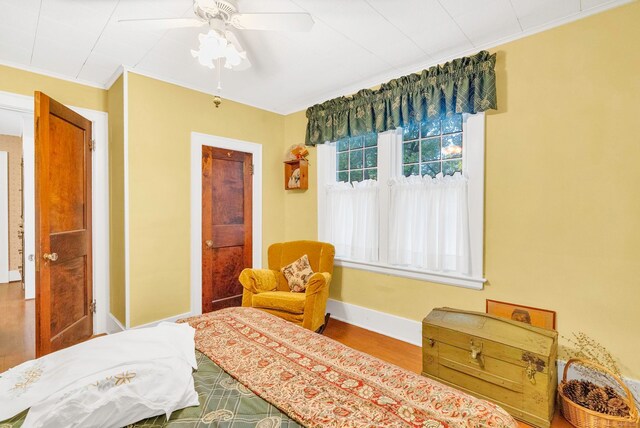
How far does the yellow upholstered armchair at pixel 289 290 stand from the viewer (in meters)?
2.81

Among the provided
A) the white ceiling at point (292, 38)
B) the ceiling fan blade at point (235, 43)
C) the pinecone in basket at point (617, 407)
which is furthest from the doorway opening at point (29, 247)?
the pinecone in basket at point (617, 407)

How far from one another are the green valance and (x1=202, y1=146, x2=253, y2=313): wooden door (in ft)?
3.25

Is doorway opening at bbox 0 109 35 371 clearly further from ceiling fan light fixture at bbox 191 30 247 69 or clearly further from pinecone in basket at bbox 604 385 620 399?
pinecone in basket at bbox 604 385 620 399

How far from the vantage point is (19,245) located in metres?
5.16

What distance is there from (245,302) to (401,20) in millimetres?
2798

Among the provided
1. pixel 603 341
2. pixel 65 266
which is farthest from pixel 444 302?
pixel 65 266

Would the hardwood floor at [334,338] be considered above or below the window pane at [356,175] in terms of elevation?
below

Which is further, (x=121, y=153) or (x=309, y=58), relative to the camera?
(x=121, y=153)

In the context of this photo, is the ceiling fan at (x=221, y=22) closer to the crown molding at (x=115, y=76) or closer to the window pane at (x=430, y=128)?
the crown molding at (x=115, y=76)

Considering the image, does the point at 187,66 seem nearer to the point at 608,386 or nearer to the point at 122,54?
the point at 122,54

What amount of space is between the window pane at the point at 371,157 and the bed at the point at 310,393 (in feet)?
7.22

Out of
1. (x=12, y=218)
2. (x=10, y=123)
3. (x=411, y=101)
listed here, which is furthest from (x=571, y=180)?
(x=12, y=218)

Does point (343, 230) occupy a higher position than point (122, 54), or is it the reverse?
point (122, 54)

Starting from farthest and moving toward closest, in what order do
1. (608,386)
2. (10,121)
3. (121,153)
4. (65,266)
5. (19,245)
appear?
(19,245), (10,121), (121,153), (65,266), (608,386)
